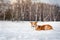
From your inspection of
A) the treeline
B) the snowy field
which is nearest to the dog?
the snowy field

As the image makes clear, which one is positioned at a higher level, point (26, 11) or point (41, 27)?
point (26, 11)

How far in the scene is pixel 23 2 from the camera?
1.86 metres

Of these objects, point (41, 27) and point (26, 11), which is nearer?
point (41, 27)

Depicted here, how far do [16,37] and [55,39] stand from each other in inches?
16.7

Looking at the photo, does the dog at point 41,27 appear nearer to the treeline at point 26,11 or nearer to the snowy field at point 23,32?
the snowy field at point 23,32

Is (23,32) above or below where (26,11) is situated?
below

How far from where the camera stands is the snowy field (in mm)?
1507

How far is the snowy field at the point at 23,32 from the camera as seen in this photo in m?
1.51

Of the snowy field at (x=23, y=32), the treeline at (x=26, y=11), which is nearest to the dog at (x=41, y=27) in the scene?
the snowy field at (x=23, y=32)

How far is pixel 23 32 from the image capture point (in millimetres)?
1649

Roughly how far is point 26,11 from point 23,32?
34 centimetres

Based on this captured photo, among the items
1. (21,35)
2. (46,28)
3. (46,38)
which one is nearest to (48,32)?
(46,28)

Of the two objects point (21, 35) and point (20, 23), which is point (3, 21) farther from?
point (21, 35)

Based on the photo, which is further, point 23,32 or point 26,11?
point 26,11
